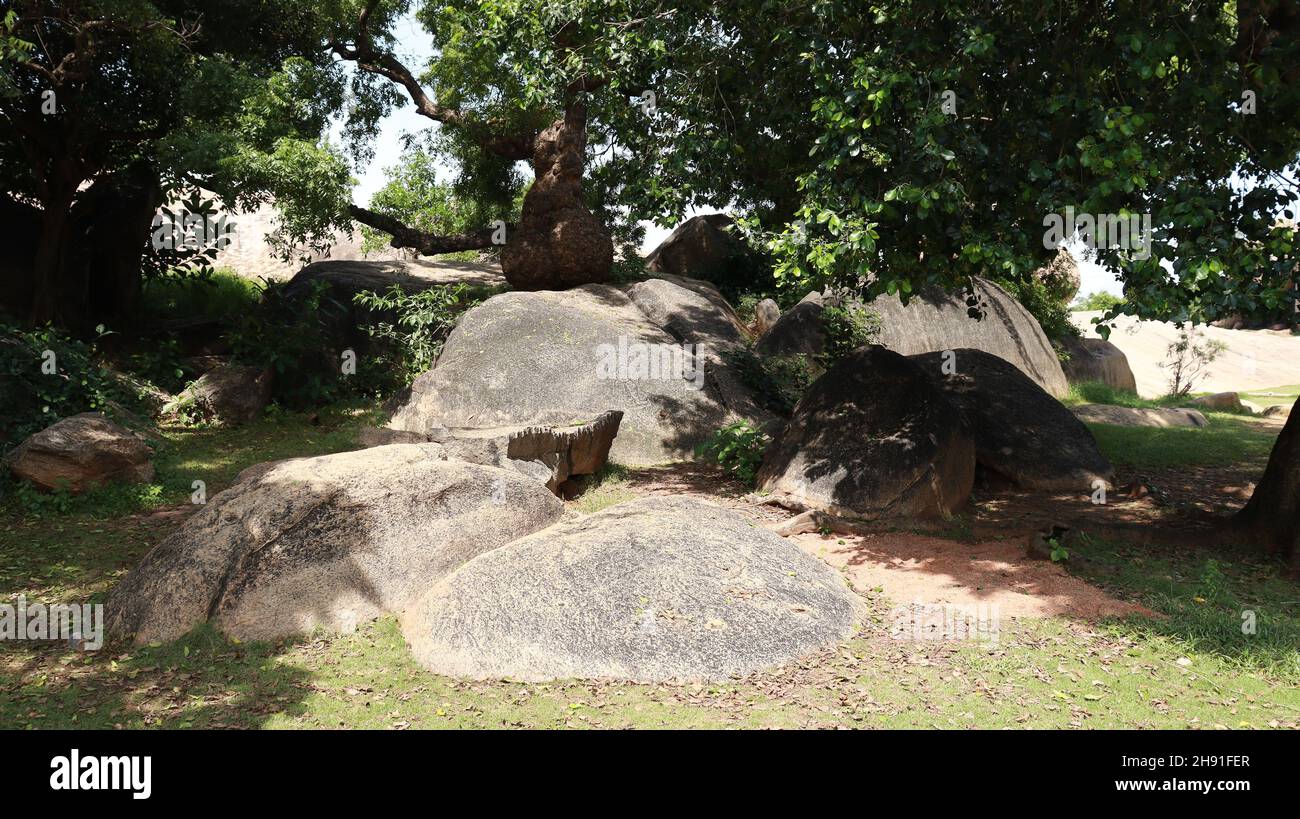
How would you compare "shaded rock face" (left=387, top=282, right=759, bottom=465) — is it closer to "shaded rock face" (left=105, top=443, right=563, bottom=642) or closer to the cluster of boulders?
the cluster of boulders

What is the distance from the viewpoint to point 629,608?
789 cm

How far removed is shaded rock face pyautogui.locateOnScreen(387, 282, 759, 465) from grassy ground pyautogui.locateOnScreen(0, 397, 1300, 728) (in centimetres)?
591

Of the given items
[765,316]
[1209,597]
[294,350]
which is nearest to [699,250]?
[765,316]

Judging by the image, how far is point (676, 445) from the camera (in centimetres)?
1474

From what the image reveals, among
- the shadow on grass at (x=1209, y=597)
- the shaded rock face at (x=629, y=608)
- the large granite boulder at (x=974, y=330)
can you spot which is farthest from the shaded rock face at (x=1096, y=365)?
the shaded rock face at (x=629, y=608)

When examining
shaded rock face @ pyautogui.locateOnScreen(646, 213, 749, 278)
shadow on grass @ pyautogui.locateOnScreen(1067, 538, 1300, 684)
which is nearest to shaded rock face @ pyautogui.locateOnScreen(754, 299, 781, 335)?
shaded rock face @ pyautogui.locateOnScreen(646, 213, 749, 278)

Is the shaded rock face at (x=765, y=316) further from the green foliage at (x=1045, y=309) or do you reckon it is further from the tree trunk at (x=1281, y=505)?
the tree trunk at (x=1281, y=505)

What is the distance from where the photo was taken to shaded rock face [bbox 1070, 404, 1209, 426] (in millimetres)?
18391

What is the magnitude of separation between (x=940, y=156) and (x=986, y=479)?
232 inches

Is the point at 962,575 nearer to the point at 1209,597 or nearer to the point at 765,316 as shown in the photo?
the point at 1209,597

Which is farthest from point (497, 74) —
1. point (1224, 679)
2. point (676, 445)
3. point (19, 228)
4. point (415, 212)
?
point (1224, 679)

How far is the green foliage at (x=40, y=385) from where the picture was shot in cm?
1224

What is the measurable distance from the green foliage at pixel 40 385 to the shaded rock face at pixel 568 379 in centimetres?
412

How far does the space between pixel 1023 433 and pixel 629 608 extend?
789 centimetres
